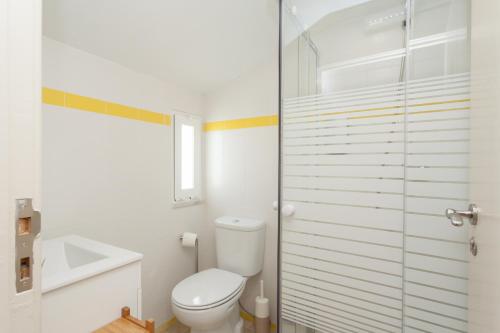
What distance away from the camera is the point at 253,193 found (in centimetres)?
207

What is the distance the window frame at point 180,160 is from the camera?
2.04m

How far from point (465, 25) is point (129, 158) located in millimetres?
1956

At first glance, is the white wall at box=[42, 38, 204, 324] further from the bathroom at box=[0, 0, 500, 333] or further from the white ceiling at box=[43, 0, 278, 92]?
the white ceiling at box=[43, 0, 278, 92]

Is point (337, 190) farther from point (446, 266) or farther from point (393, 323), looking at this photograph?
point (393, 323)

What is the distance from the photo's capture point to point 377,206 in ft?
4.06

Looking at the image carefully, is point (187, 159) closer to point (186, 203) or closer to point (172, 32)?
point (186, 203)

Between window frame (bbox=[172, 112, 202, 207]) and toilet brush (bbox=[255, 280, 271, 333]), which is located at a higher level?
window frame (bbox=[172, 112, 202, 207])

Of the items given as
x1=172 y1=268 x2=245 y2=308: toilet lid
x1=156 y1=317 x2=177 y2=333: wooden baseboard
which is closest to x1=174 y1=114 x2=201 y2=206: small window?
x1=172 y1=268 x2=245 y2=308: toilet lid

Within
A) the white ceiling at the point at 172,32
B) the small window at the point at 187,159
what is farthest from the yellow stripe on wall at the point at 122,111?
the white ceiling at the point at 172,32

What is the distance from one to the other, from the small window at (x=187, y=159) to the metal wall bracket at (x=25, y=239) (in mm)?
1493

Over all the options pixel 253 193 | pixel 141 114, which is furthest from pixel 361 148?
pixel 141 114

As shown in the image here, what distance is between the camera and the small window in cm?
206

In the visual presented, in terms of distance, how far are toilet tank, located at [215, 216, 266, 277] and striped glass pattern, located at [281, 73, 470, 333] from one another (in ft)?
1.47

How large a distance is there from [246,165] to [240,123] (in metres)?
0.37
